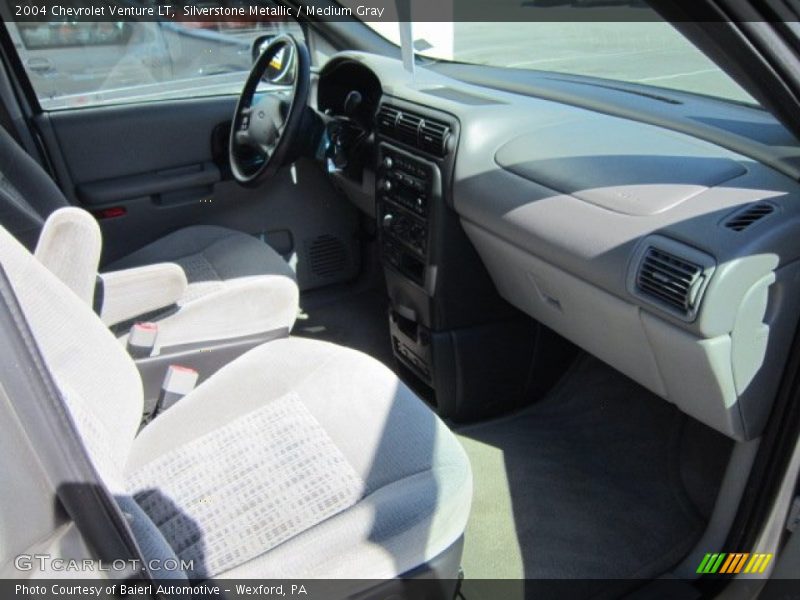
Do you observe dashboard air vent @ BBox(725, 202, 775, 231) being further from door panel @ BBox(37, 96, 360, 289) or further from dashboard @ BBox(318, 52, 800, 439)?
door panel @ BBox(37, 96, 360, 289)

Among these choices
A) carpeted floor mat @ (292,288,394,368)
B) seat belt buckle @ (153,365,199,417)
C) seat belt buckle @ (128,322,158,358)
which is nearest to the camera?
seat belt buckle @ (153,365,199,417)

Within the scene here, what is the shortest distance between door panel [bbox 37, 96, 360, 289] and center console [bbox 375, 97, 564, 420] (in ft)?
2.32

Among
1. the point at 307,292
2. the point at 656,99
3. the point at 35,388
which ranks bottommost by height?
the point at 307,292

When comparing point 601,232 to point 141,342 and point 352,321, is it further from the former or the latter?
point 352,321

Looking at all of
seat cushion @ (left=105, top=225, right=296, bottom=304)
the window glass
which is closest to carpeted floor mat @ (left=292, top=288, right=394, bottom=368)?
seat cushion @ (left=105, top=225, right=296, bottom=304)

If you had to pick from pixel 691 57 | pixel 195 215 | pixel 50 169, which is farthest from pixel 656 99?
pixel 50 169

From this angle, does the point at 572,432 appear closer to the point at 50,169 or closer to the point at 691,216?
the point at 691,216

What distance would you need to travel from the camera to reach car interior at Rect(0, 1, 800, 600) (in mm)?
1185

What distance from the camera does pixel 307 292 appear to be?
3047 mm

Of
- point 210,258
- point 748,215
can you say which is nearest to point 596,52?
point 748,215

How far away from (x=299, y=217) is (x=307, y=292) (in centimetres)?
32

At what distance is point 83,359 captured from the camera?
131cm

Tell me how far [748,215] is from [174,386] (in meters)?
1.27

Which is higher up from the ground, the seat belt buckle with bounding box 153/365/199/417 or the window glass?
the window glass
